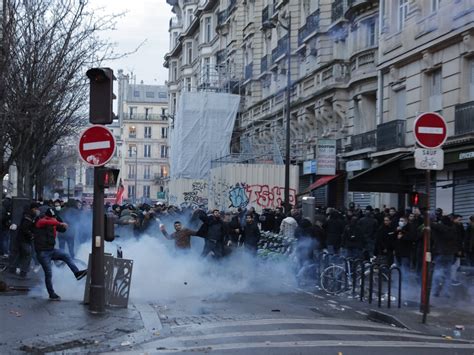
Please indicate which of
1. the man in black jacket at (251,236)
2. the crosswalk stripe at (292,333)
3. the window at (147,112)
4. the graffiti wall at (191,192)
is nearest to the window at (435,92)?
the man in black jacket at (251,236)

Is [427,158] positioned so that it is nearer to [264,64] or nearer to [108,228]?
[108,228]

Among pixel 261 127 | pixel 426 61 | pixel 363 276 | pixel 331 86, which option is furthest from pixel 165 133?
pixel 363 276

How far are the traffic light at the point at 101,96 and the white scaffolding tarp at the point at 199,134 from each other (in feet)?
115

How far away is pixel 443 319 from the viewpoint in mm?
12312

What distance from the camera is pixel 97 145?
467 inches

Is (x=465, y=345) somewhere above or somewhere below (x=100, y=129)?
below

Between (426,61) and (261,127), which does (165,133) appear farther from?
(426,61)

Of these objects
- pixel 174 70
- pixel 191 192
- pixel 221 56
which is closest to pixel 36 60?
pixel 191 192

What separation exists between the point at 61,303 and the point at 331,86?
A: 74.0ft

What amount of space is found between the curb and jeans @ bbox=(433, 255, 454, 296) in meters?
3.50

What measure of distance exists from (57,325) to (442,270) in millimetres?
8723

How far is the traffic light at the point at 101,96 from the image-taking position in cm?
1175

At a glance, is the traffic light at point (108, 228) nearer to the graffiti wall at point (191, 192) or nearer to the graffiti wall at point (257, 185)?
the graffiti wall at point (257, 185)

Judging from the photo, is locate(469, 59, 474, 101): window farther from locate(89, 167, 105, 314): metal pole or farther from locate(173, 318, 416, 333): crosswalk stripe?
locate(89, 167, 105, 314): metal pole
